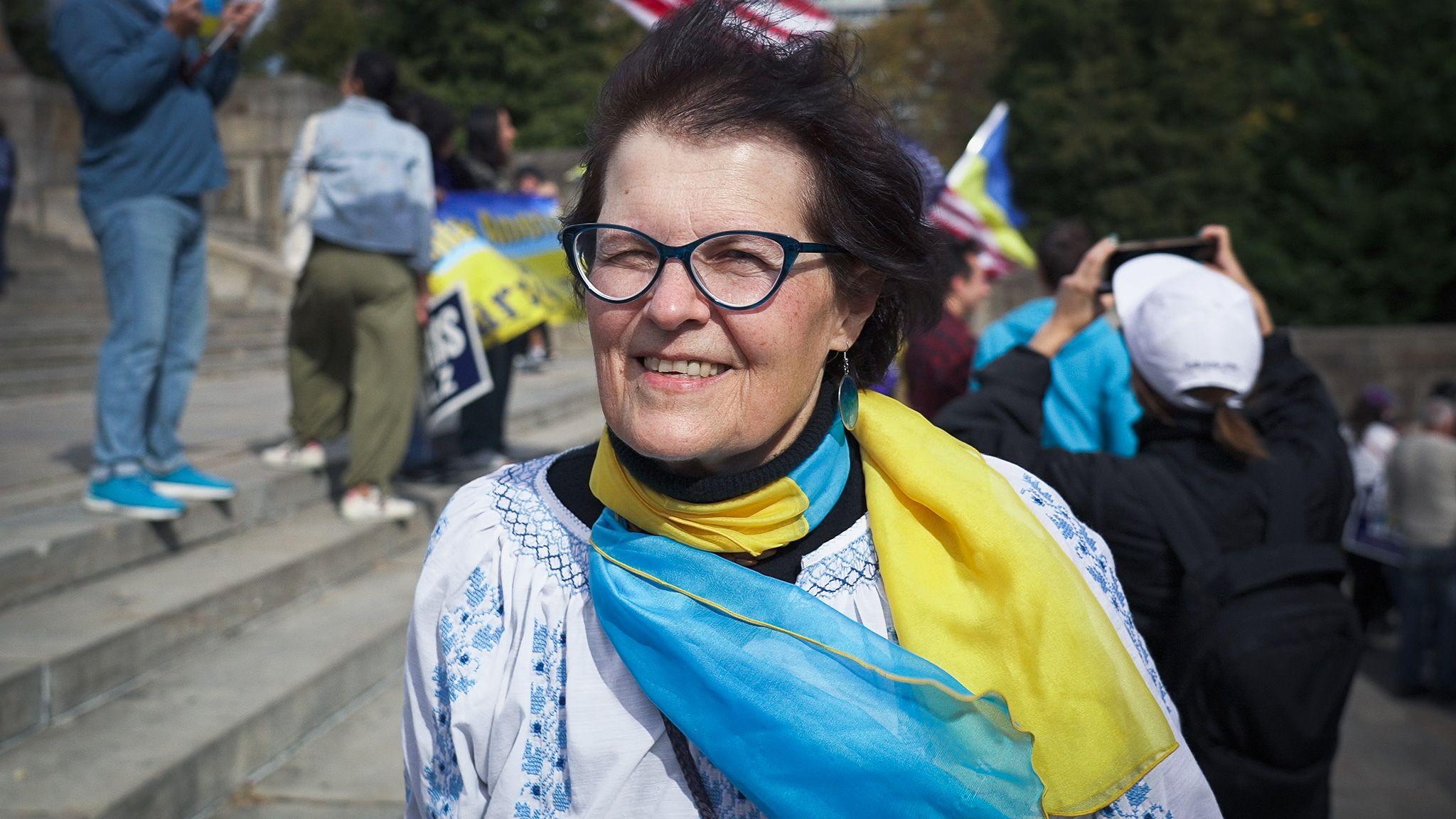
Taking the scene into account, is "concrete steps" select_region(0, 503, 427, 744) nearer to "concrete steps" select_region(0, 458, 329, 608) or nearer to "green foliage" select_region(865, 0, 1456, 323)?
"concrete steps" select_region(0, 458, 329, 608)

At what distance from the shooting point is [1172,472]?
2582 millimetres

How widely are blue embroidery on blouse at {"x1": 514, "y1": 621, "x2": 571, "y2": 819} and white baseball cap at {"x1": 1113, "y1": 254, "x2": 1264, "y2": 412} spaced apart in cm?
151

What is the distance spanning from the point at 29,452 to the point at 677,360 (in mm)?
5159

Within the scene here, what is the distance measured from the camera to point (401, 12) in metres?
28.8

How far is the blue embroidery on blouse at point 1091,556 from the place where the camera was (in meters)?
1.84

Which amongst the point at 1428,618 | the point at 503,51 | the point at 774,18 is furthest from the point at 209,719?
the point at 503,51

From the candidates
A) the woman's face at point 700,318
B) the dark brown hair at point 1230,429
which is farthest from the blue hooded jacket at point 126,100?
the dark brown hair at point 1230,429

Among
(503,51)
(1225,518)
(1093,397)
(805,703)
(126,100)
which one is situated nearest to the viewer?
(805,703)

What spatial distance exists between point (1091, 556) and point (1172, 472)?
31.5 inches

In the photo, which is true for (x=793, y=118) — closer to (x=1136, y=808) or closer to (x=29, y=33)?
(x=1136, y=808)

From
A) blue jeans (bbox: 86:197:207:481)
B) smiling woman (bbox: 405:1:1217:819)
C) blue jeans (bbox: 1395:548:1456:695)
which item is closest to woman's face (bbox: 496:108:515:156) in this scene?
blue jeans (bbox: 86:197:207:481)

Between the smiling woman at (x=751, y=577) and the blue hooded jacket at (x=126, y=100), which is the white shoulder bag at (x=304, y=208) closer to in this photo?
the blue hooded jacket at (x=126, y=100)

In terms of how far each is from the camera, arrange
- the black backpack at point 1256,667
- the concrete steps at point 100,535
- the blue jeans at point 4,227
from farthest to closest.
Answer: the blue jeans at point 4,227 < the concrete steps at point 100,535 < the black backpack at point 1256,667

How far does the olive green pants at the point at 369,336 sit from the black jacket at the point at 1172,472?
3234 mm
